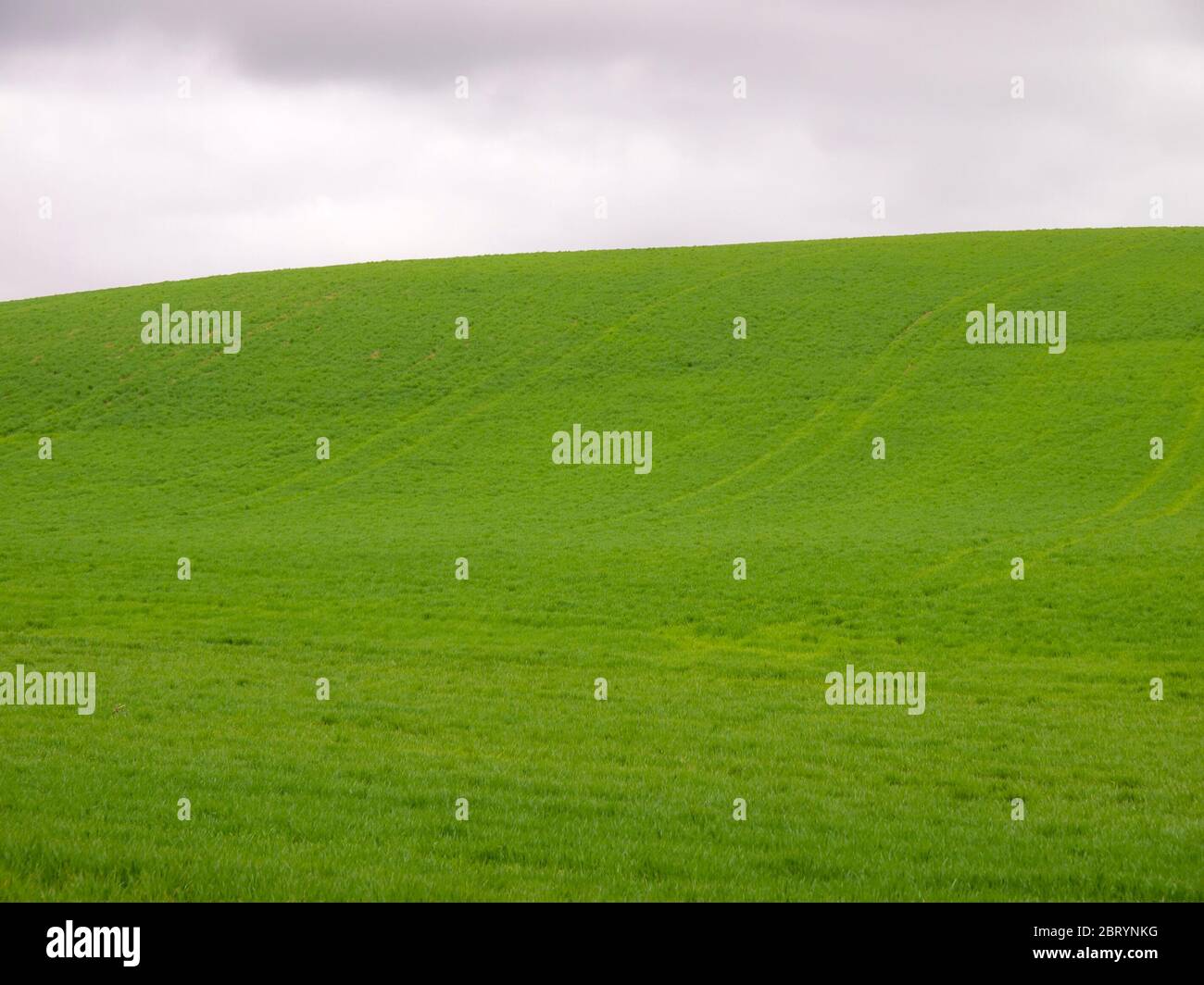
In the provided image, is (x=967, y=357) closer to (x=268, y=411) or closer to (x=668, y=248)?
(x=668, y=248)

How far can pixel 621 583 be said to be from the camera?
101ft

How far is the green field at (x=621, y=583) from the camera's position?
10.6 metres

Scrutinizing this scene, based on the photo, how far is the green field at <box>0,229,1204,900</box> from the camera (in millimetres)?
10641

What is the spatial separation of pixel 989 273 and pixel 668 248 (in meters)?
27.5
